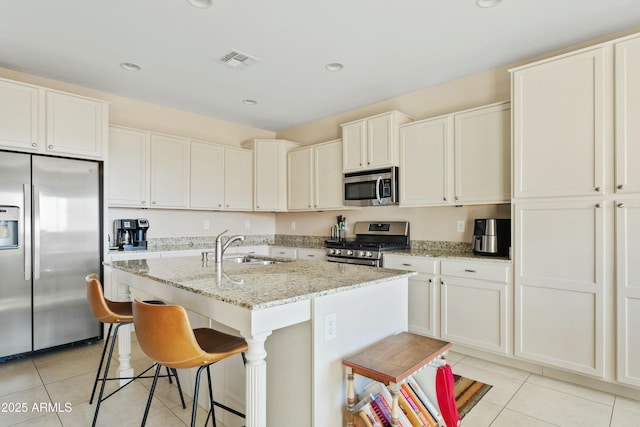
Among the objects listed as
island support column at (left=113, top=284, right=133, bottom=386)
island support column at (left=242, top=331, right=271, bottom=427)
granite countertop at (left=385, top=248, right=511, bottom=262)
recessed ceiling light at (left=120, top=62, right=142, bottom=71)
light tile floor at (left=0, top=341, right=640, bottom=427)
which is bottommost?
light tile floor at (left=0, top=341, right=640, bottom=427)

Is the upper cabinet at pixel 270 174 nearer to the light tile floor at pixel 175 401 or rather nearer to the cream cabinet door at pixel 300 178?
the cream cabinet door at pixel 300 178

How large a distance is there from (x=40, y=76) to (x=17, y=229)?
5.13 ft

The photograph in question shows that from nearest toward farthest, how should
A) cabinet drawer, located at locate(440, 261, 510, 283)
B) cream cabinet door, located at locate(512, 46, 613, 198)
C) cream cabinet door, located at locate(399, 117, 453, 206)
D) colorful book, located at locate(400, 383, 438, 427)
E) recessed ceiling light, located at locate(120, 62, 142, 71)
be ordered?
colorful book, located at locate(400, 383, 438, 427) → cream cabinet door, located at locate(512, 46, 613, 198) → cabinet drawer, located at locate(440, 261, 510, 283) → recessed ceiling light, located at locate(120, 62, 142, 71) → cream cabinet door, located at locate(399, 117, 453, 206)

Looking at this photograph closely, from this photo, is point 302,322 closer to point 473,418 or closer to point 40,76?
point 473,418

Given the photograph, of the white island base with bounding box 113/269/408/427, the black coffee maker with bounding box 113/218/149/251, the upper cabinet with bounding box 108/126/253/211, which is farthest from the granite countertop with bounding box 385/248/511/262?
the black coffee maker with bounding box 113/218/149/251

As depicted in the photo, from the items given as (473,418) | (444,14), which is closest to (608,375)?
(473,418)

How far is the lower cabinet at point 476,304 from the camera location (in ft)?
9.07

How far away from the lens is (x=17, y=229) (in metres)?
2.90

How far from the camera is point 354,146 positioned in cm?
404

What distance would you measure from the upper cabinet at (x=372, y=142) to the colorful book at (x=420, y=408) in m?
2.46

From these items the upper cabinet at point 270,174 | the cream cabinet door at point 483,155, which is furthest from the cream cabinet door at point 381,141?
the upper cabinet at point 270,174

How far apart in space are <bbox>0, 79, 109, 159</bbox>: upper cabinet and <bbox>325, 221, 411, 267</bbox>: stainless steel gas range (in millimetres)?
2648

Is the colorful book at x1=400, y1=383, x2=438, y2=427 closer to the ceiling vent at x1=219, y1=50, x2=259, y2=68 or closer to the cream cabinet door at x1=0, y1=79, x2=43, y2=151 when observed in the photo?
the ceiling vent at x1=219, y1=50, x2=259, y2=68

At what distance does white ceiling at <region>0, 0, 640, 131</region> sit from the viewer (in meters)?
2.27
